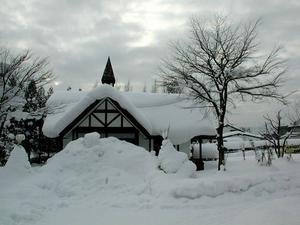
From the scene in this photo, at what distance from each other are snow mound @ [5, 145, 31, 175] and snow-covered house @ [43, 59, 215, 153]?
7.39 metres

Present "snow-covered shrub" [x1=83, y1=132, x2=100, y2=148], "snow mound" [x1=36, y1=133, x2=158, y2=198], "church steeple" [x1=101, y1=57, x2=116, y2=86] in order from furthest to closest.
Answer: "church steeple" [x1=101, y1=57, x2=116, y2=86]
"snow-covered shrub" [x1=83, y1=132, x2=100, y2=148]
"snow mound" [x1=36, y1=133, x2=158, y2=198]

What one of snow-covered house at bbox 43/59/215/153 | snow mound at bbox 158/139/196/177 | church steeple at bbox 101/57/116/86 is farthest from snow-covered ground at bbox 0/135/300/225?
church steeple at bbox 101/57/116/86

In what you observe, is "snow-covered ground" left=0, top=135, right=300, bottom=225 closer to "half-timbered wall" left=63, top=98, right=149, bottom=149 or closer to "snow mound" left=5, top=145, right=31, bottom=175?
"snow mound" left=5, top=145, right=31, bottom=175

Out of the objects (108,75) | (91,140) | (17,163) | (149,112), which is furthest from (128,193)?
(108,75)

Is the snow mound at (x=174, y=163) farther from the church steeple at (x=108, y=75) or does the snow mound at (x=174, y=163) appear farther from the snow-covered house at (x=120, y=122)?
the church steeple at (x=108, y=75)

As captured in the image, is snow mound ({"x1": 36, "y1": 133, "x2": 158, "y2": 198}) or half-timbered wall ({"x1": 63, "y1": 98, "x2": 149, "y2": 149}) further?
half-timbered wall ({"x1": 63, "y1": 98, "x2": 149, "y2": 149})

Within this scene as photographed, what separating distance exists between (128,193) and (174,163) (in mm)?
2573

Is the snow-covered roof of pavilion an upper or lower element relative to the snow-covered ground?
upper

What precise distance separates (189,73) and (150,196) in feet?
38.1

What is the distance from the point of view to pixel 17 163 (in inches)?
532

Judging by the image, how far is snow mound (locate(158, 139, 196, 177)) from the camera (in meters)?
13.2

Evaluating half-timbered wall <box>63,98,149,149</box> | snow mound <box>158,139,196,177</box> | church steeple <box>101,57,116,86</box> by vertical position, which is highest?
church steeple <box>101,57,116,86</box>

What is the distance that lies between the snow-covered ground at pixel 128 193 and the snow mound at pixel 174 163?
28 cm

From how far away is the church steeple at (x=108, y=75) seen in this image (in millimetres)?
28422
